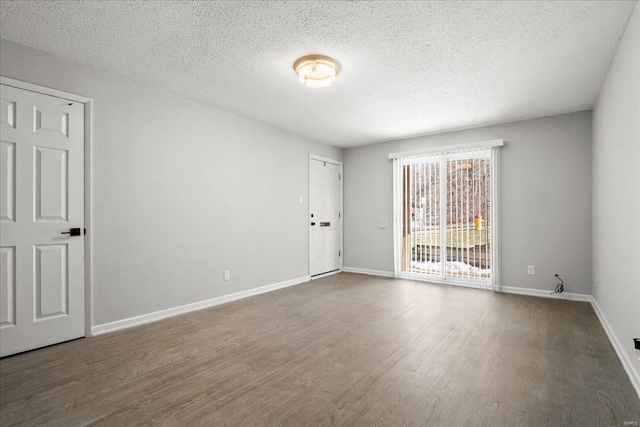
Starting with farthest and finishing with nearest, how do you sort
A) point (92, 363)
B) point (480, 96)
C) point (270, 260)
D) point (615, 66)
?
point (270, 260), point (480, 96), point (615, 66), point (92, 363)

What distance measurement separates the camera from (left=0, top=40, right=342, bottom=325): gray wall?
3.06 metres

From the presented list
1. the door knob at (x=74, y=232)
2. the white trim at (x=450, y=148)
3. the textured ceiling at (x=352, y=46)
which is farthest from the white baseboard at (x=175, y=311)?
the white trim at (x=450, y=148)

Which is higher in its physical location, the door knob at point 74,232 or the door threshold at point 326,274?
the door knob at point 74,232

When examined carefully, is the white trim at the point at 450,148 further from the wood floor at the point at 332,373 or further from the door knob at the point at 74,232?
the door knob at the point at 74,232

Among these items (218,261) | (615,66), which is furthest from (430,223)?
(218,261)

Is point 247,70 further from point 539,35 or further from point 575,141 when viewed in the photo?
point 575,141

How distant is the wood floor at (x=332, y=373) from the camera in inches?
70.9

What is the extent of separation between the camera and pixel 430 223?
543cm

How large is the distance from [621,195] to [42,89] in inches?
193

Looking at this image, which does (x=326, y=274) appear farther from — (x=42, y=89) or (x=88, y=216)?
(x=42, y=89)

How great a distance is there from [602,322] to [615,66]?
2.50m

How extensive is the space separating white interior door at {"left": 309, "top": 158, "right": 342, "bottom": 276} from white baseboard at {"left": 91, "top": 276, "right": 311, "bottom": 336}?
3.29ft

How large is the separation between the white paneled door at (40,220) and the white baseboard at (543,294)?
5411mm

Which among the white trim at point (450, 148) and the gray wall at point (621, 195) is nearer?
the gray wall at point (621, 195)
